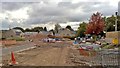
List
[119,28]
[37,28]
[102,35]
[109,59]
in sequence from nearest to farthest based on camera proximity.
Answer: [109,59]
[119,28]
[102,35]
[37,28]

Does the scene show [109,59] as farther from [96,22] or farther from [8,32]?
[8,32]

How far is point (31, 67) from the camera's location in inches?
710

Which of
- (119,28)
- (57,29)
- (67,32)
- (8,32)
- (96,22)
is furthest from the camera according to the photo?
(57,29)

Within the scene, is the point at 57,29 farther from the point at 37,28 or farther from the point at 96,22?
the point at 96,22

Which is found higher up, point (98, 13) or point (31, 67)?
point (98, 13)

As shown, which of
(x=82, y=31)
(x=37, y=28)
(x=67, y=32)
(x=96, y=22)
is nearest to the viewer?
(x=96, y=22)

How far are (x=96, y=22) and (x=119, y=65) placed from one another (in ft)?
206

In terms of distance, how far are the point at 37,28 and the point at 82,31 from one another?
90.9m

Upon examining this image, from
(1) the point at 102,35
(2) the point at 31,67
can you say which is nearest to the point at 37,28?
(1) the point at 102,35

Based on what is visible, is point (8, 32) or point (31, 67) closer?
point (31, 67)

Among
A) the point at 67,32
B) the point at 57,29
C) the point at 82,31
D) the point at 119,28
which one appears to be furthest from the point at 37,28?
the point at 119,28

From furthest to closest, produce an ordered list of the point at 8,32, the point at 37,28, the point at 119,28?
the point at 37,28 → the point at 8,32 → the point at 119,28

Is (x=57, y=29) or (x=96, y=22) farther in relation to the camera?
(x=57, y=29)

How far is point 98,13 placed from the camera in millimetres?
80938
